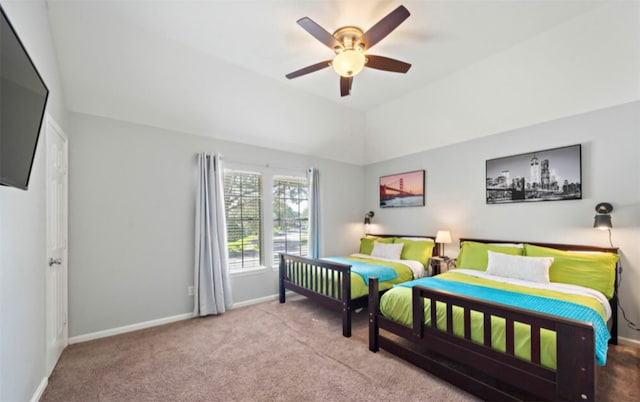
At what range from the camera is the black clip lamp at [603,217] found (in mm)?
2744

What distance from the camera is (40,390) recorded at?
80.1 inches

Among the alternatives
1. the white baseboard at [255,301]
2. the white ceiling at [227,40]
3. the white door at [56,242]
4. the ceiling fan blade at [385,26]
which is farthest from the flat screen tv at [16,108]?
the white baseboard at [255,301]

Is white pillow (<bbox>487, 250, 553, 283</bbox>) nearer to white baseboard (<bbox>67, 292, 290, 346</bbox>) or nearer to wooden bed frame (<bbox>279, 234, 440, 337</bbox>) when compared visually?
wooden bed frame (<bbox>279, 234, 440, 337</bbox>)

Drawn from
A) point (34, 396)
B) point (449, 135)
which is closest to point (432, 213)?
point (449, 135)

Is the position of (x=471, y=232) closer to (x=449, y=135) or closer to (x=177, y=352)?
(x=449, y=135)

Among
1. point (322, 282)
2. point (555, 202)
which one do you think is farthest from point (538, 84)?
point (322, 282)

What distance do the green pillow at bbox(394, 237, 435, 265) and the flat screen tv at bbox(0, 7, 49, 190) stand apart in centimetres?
423

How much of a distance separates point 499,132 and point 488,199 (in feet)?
3.03

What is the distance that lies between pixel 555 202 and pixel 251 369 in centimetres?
382

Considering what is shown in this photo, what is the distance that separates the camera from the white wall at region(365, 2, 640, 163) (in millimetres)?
2512

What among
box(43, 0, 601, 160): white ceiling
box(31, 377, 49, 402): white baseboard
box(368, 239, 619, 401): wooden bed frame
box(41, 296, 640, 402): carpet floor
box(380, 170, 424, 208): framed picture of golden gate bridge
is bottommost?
box(41, 296, 640, 402): carpet floor

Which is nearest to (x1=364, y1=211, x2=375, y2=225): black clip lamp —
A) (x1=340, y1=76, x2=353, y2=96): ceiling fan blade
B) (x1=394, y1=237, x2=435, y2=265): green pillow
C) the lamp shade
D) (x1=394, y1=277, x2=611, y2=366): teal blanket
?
(x1=394, y1=237, x2=435, y2=265): green pillow

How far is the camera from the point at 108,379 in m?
2.24

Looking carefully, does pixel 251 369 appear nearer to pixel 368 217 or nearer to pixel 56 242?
pixel 56 242
